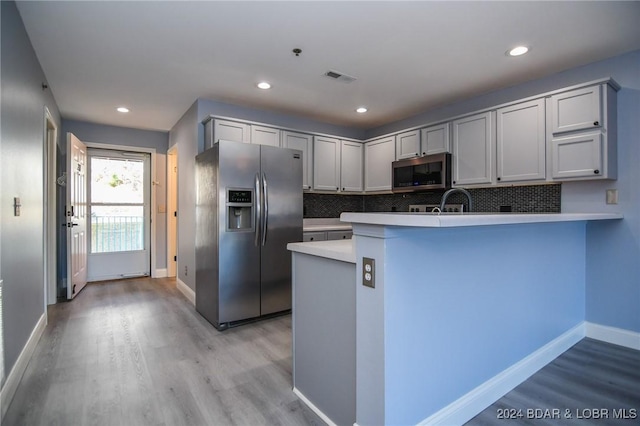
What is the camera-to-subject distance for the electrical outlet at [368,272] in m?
1.36

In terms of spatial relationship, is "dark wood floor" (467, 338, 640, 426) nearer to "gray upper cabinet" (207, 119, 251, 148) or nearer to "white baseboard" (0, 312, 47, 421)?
"white baseboard" (0, 312, 47, 421)

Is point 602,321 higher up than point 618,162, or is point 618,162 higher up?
point 618,162

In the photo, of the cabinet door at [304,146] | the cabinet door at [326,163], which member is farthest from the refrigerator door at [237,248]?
the cabinet door at [326,163]

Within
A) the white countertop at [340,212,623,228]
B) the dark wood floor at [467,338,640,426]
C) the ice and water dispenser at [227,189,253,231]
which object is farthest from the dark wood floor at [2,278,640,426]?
the white countertop at [340,212,623,228]

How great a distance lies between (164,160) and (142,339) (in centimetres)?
335

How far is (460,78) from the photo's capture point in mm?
3145

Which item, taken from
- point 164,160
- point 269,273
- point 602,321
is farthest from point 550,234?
point 164,160

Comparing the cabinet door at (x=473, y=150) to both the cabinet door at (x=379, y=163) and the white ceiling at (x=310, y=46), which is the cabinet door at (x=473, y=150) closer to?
the white ceiling at (x=310, y=46)

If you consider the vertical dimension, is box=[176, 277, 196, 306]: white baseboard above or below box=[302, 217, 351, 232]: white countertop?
below

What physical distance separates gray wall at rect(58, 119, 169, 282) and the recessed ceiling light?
16.1 ft

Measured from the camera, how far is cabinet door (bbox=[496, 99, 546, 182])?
2.90m

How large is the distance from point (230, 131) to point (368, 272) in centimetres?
281

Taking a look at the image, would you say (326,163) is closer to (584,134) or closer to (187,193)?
(187,193)

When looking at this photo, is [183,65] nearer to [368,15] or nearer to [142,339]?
[368,15]
